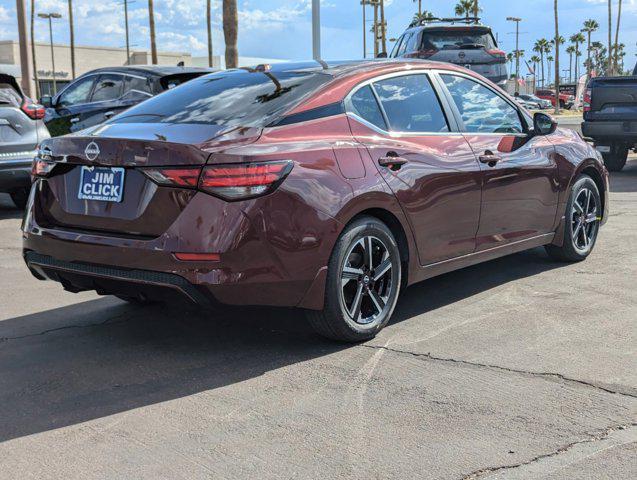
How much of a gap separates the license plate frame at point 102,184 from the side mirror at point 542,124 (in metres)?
3.33

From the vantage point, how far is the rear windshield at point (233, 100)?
4.49 metres

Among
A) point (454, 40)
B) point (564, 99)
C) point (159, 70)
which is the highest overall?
point (454, 40)

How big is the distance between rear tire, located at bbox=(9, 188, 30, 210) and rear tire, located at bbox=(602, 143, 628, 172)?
9.51 m

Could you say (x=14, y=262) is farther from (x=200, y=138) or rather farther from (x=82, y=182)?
(x=200, y=138)

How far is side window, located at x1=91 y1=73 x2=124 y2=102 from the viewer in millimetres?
11617

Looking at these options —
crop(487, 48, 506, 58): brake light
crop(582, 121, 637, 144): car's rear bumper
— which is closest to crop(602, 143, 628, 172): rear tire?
crop(582, 121, 637, 144): car's rear bumper

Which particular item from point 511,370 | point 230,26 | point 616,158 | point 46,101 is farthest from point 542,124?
point 230,26

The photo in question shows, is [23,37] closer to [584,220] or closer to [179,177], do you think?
[584,220]

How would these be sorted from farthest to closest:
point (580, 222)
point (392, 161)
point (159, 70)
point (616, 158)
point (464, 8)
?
point (464, 8)
point (616, 158)
point (159, 70)
point (580, 222)
point (392, 161)

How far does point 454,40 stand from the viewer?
48.3 feet

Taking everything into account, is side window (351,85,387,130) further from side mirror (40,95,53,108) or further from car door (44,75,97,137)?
side mirror (40,95,53,108)

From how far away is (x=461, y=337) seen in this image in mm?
4781

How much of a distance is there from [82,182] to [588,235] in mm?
4388

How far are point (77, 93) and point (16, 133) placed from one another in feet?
9.87
